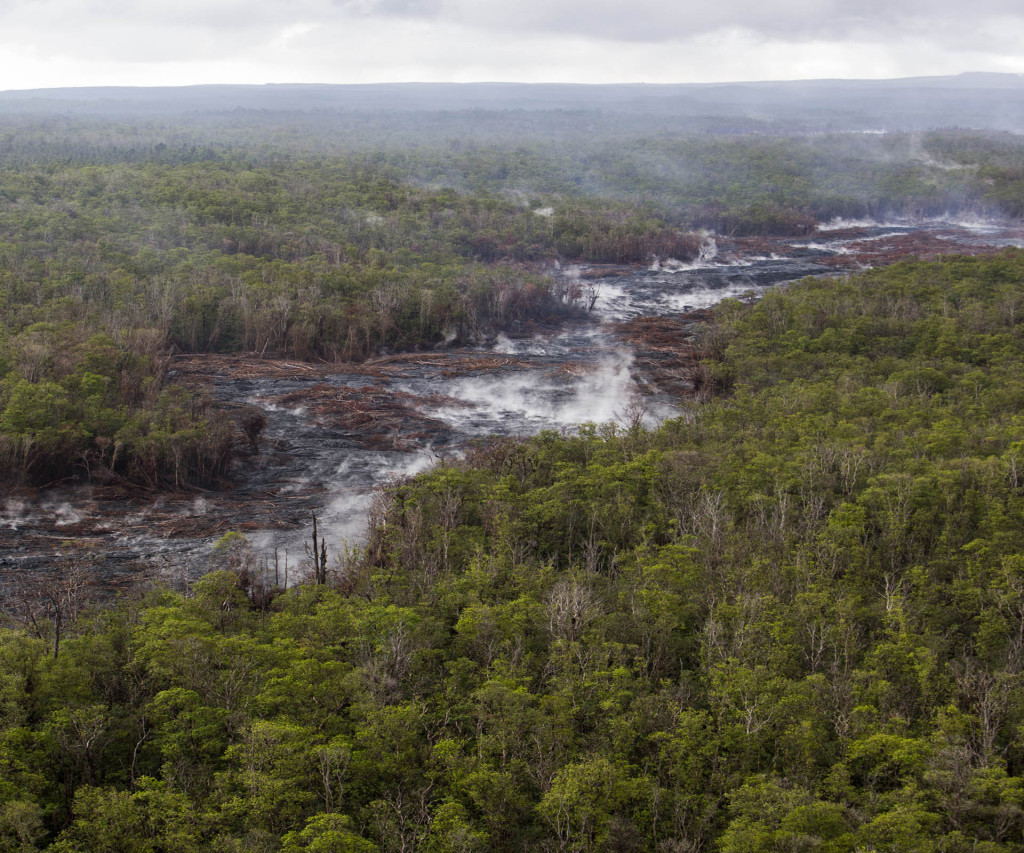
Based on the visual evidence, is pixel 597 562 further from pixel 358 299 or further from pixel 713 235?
pixel 713 235

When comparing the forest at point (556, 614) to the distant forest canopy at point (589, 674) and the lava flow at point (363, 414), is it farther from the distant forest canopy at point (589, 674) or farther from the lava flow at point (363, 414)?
the lava flow at point (363, 414)

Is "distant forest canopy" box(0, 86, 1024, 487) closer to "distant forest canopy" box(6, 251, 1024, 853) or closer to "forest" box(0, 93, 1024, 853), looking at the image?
"forest" box(0, 93, 1024, 853)

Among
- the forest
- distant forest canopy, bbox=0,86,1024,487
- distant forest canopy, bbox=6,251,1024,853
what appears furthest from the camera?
distant forest canopy, bbox=0,86,1024,487

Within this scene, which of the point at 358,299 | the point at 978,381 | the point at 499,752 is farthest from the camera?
the point at 358,299

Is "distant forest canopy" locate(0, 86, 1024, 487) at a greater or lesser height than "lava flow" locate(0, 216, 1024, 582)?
greater

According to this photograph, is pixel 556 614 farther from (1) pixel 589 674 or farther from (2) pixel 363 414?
(2) pixel 363 414

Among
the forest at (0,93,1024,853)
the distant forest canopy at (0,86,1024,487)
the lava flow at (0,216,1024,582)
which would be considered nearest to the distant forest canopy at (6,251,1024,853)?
the forest at (0,93,1024,853)

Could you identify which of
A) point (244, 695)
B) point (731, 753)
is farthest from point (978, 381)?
point (244, 695)

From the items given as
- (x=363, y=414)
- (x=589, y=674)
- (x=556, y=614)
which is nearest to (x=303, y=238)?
(x=363, y=414)
